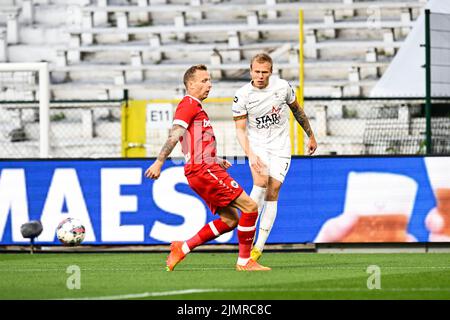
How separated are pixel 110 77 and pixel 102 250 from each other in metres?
10.3

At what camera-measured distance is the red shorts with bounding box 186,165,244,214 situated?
10.7 m

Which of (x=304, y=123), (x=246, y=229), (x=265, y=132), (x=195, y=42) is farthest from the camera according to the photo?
(x=195, y=42)

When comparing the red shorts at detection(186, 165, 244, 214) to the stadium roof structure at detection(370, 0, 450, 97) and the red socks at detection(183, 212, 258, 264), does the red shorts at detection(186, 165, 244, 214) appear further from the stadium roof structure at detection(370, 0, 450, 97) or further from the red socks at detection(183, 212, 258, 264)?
the stadium roof structure at detection(370, 0, 450, 97)

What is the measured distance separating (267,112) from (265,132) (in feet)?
0.73

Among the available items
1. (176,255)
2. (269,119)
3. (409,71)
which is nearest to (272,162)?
(269,119)

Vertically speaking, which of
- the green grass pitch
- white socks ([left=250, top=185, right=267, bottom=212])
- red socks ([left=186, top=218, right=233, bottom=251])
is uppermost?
white socks ([left=250, top=185, right=267, bottom=212])

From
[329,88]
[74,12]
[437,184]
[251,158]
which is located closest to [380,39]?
[329,88]

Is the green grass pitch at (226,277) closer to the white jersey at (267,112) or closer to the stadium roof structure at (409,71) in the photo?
the white jersey at (267,112)

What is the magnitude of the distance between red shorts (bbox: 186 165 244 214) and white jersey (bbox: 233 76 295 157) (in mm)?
967

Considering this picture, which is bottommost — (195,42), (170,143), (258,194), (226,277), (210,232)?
(226,277)

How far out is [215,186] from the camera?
10719 millimetres

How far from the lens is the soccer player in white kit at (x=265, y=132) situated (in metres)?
11.5

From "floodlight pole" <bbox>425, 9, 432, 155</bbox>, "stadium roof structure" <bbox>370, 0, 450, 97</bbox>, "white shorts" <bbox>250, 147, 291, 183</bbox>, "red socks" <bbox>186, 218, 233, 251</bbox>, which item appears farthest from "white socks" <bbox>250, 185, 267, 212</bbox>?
"stadium roof structure" <bbox>370, 0, 450, 97</bbox>

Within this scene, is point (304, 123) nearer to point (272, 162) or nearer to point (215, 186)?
point (272, 162)
